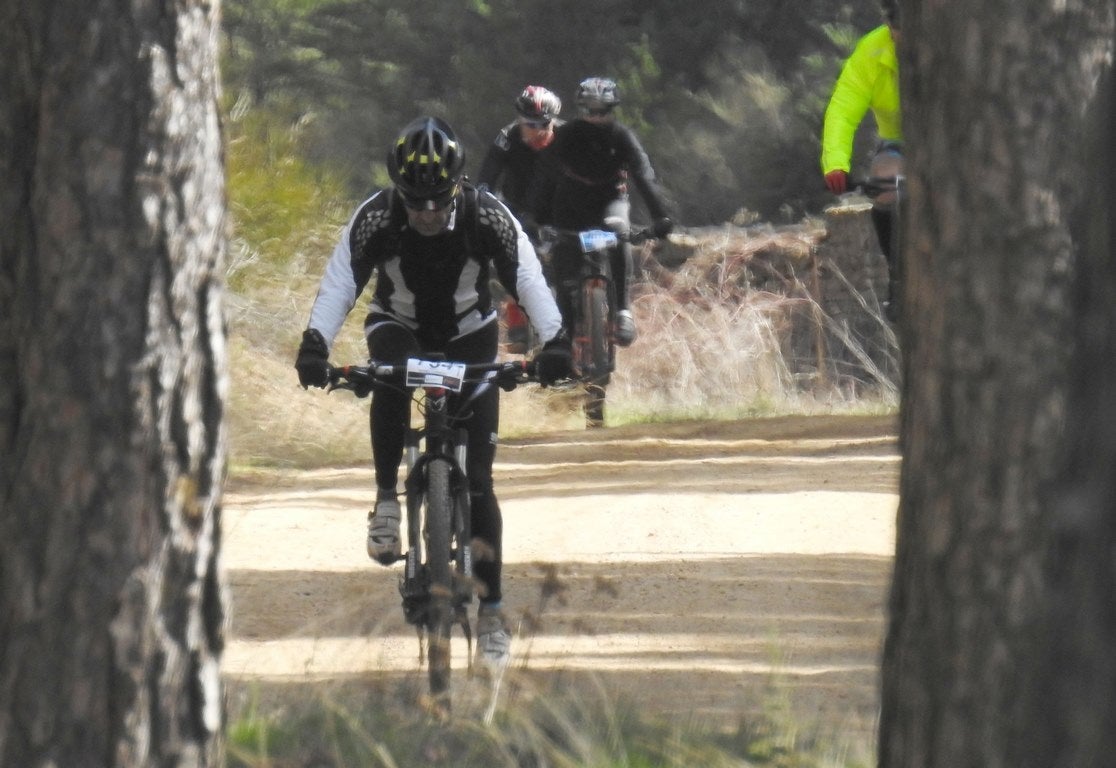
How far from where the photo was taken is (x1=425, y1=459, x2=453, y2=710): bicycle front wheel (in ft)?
19.5

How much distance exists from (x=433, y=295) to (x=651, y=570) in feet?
8.29

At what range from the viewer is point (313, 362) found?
624cm

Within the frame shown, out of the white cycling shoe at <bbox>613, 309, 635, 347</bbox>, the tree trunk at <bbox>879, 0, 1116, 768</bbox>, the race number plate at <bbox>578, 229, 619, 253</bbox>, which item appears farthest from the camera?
the white cycling shoe at <bbox>613, 309, 635, 347</bbox>

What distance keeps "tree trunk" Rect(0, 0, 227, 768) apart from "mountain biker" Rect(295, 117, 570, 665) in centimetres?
214

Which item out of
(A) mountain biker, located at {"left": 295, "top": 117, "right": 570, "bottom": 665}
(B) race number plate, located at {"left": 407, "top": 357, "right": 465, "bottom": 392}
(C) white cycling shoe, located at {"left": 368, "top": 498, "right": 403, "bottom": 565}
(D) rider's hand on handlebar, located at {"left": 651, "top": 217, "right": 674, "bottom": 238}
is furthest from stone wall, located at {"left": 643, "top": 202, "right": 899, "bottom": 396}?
(B) race number plate, located at {"left": 407, "top": 357, "right": 465, "bottom": 392}

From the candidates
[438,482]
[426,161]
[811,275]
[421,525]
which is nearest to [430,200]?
[426,161]

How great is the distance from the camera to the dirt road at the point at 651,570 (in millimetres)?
6664

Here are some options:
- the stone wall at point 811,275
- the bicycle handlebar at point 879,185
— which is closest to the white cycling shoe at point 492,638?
the bicycle handlebar at point 879,185

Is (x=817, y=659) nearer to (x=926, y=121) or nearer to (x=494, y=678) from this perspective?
(x=494, y=678)

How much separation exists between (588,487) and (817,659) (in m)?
4.62

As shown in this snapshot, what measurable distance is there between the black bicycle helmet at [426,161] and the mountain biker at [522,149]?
640cm

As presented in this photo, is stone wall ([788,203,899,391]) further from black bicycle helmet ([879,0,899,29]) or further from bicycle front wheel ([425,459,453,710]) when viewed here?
bicycle front wheel ([425,459,453,710])

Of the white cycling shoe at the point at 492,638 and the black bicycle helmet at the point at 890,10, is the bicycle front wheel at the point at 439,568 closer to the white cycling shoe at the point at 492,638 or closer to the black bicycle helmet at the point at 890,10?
the white cycling shoe at the point at 492,638

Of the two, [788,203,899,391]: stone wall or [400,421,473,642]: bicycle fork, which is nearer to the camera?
[400,421,473,642]: bicycle fork
